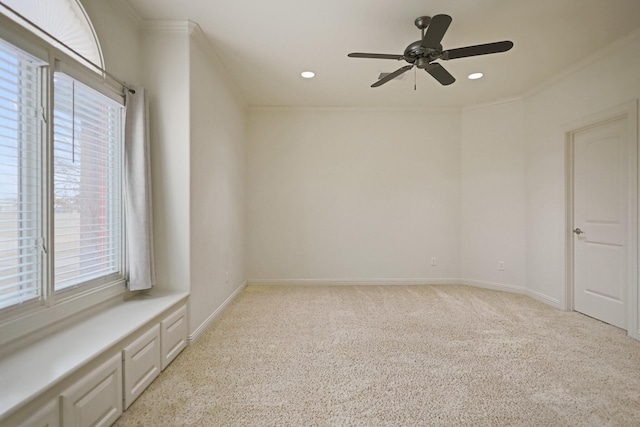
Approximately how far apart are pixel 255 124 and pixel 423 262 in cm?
340

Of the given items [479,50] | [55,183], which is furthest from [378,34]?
[55,183]

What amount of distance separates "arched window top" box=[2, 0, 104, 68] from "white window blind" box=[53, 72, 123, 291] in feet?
0.96

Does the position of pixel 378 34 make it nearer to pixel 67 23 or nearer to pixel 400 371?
pixel 67 23

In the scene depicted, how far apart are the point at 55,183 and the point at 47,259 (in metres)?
0.45

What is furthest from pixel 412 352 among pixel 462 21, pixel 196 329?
pixel 462 21

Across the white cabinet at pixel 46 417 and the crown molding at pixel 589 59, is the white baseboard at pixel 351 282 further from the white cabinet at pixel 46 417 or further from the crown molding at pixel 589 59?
the white cabinet at pixel 46 417

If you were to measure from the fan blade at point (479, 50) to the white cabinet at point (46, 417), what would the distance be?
10.1 feet

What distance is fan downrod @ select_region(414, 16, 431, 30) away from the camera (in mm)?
2591

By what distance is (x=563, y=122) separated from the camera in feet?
12.1

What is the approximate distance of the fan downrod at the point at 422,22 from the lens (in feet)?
8.50

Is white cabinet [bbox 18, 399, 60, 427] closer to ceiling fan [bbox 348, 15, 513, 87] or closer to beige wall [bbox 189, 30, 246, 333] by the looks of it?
beige wall [bbox 189, 30, 246, 333]

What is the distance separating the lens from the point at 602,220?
3.29 m

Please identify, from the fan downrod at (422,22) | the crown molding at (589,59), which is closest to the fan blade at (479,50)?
the fan downrod at (422,22)

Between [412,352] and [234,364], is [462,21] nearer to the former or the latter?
[412,352]
